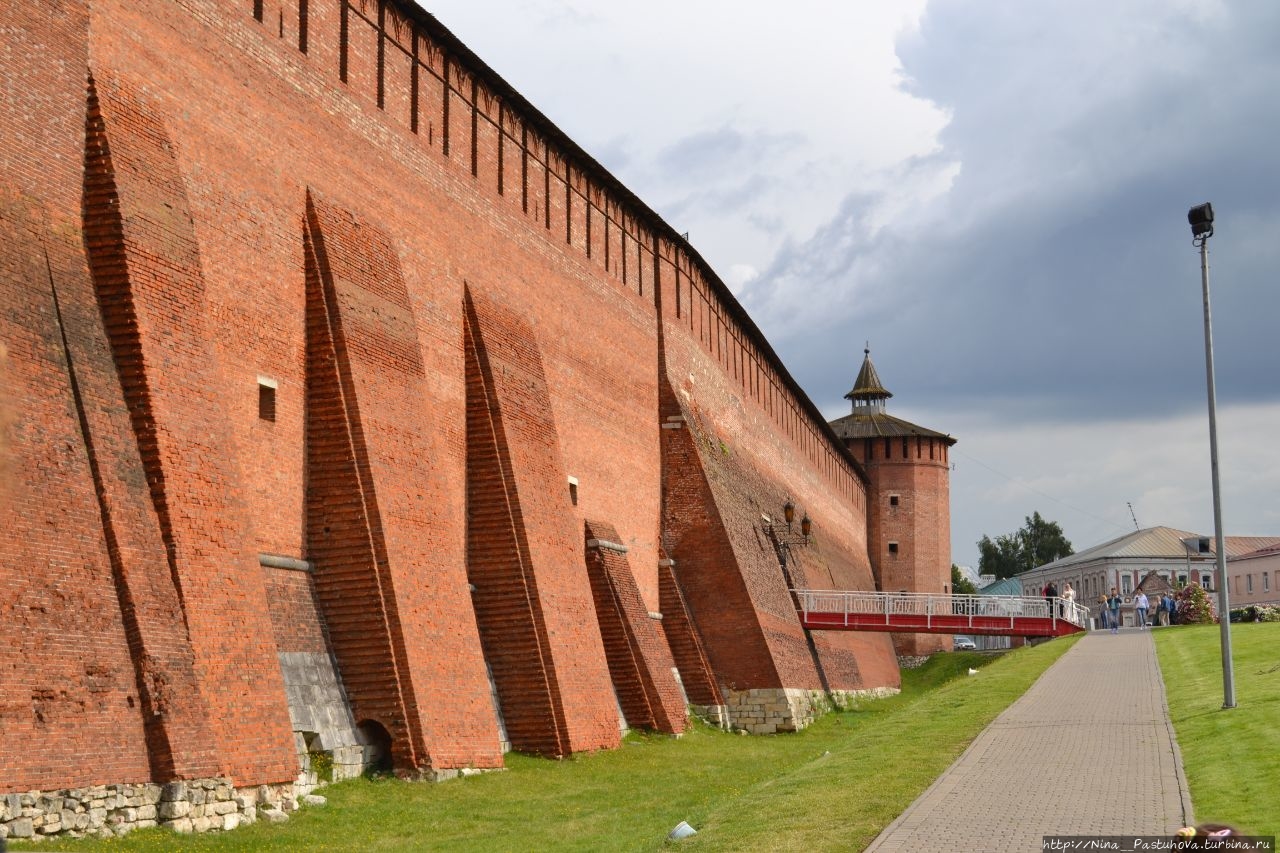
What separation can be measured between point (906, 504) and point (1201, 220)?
136 feet

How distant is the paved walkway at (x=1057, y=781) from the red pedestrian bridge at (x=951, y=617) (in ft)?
38.6

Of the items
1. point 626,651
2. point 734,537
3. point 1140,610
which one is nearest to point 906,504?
point 1140,610

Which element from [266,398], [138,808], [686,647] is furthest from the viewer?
[686,647]

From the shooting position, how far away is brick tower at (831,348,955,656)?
58.8 metres

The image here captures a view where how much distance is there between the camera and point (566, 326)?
24.1 metres

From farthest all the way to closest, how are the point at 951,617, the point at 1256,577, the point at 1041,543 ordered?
the point at 1041,543, the point at 1256,577, the point at 951,617

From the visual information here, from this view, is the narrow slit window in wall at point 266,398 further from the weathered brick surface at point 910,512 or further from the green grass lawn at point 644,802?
the weathered brick surface at point 910,512

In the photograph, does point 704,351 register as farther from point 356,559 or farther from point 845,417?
point 845,417

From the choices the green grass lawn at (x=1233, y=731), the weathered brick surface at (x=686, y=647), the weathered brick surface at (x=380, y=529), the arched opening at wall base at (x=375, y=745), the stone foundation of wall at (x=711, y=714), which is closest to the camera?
the green grass lawn at (x=1233, y=731)

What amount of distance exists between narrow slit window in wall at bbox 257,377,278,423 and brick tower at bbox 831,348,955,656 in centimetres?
4474

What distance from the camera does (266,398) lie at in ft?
51.1

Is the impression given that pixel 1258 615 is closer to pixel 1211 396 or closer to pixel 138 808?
pixel 1211 396

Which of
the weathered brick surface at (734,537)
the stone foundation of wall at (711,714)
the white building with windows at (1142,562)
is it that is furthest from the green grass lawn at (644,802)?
the white building with windows at (1142,562)

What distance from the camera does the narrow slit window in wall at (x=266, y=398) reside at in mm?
15391
